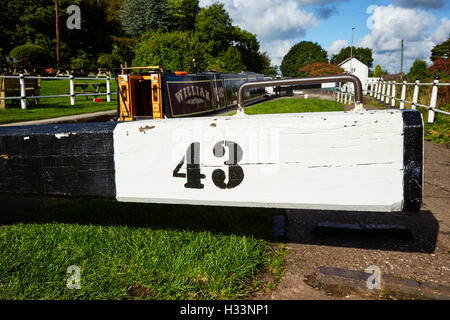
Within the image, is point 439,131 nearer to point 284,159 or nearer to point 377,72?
point 284,159

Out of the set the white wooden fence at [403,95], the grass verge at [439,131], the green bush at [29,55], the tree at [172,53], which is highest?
the green bush at [29,55]

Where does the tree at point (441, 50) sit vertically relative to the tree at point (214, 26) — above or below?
below

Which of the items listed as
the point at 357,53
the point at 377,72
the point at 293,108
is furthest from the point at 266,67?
the point at 293,108

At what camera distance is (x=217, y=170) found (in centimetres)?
168

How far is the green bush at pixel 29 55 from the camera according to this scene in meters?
34.6

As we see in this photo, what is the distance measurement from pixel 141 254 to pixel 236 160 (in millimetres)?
879

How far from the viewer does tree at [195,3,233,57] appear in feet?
183

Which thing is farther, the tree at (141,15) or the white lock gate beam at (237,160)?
the tree at (141,15)

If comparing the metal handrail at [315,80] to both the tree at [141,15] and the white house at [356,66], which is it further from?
the white house at [356,66]

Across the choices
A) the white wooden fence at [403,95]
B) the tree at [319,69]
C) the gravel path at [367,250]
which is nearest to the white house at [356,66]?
the tree at [319,69]

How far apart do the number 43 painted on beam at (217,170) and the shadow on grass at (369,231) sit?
0.92 meters

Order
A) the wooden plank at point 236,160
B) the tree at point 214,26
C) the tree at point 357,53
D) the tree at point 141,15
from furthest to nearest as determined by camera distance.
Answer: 1. the tree at point 357,53
2. the tree at point 214,26
3. the tree at point 141,15
4. the wooden plank at point 236,160

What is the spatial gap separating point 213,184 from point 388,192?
0.74 m
